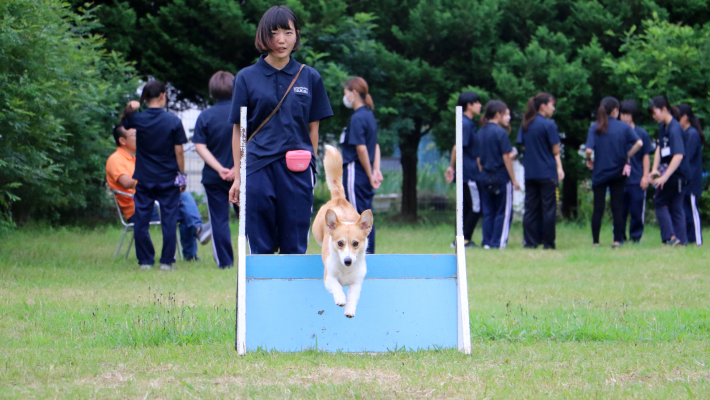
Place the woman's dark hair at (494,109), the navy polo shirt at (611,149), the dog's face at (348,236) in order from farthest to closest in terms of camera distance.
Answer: the woman's dark hair at (494,109), the navy polo shirt at (611,149), the dog's face at (348,236)

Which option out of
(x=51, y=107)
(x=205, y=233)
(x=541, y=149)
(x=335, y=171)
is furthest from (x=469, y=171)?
(x=335, y=171)

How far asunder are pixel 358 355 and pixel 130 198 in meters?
5.65

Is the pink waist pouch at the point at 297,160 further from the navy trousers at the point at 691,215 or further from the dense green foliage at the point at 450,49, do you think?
the dense green foliage at the point at 450,49

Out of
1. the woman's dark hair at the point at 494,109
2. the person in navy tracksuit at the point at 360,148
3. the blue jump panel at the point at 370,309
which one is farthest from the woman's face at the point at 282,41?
the woman's dark hair at the point at 494,109

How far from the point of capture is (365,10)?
47.4 feet

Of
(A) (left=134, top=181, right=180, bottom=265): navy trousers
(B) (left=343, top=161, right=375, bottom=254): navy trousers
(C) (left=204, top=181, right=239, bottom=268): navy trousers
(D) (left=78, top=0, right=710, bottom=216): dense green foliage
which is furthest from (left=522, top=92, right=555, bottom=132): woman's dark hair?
(A) (left=134, top=181, right=180, bottom=265): navy trousers

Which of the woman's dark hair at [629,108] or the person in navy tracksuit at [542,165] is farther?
the woman's dark hair at [629,108]

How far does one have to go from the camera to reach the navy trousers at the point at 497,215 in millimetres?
10805

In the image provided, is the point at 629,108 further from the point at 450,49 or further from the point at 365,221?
the point at 365,221

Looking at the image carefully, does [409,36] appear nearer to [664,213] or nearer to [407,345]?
[664,213]

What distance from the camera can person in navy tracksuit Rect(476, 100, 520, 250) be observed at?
35.3 ft

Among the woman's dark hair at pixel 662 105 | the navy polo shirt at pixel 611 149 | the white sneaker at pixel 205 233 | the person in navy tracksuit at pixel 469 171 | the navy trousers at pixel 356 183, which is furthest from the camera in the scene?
the person in navy tracksuit at pixel 469 171

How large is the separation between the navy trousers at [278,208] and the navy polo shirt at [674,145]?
7.23 m

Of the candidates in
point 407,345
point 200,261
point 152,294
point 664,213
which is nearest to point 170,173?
point 200,261
